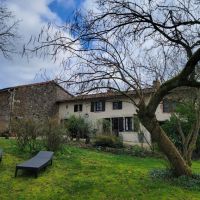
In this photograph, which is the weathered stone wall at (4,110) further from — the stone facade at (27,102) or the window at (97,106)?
the window at (97,106)

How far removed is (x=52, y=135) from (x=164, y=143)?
6.19 meters

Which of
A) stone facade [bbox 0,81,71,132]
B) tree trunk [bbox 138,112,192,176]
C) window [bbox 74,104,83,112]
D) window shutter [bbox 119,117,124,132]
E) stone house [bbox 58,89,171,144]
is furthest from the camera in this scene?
window [bbox 74,104,83,112]

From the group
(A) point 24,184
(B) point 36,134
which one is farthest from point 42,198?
(B) point 36,134

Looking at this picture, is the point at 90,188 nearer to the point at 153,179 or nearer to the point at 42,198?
the point at 42,198

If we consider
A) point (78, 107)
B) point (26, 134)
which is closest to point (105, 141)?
point (26, 134)

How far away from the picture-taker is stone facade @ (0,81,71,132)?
3375 cm

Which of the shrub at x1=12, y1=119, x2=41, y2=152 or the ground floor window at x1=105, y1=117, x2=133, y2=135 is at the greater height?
the ground floor window at x1=105, y1=117, x2=133, y2=135

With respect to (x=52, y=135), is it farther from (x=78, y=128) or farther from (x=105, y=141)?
(x=78, y=128)

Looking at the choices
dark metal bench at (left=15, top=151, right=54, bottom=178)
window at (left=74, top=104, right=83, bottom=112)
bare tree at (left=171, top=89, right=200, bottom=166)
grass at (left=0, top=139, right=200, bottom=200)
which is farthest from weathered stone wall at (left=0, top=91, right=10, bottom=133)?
dark metal bench at (left=15, top=151, right=54, bottom=178)

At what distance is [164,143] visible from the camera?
11930 millimetres

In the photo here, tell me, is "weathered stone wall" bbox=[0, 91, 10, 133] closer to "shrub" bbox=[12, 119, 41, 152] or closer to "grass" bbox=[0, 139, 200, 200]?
"shrub" bbox=[12, 119, 41, 152]

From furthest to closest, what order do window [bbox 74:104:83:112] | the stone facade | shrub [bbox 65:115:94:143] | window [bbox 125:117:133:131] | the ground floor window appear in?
window [bbox 74:104:83:112] → the ground floor window → window [bbox 125:117:133:131] → the stone facade → shrub [bbox 65:115:94:143]

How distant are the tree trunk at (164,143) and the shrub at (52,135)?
18.8ft

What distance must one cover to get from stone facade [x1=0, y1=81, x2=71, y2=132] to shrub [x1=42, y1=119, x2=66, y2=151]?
14945mm
